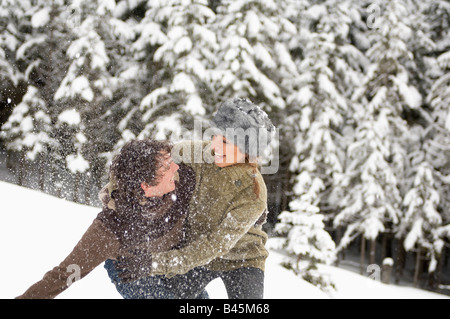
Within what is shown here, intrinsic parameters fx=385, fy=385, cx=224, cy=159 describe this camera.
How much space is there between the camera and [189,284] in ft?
8.98

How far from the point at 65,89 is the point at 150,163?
10315 mm

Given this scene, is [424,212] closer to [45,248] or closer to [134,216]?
[45,248]

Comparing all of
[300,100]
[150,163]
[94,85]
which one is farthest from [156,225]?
[300,100]

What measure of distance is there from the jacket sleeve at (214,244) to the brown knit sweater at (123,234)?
0.18 meters

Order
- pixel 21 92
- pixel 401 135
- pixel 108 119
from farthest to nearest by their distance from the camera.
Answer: pixel 21 92 → pixel 401 135 → pixel 108 119

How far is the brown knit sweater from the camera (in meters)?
2.10

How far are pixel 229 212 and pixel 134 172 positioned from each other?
69 cm

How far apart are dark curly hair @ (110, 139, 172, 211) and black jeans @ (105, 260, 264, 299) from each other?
424mm

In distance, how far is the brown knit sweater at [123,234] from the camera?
6.90ft

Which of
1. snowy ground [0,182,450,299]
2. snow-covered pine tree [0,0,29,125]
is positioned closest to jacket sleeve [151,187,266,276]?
snowy ground [0,182,450,299]

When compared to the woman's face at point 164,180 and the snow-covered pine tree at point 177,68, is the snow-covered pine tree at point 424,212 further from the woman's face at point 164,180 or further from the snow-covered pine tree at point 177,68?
the woman's face at point 164,180

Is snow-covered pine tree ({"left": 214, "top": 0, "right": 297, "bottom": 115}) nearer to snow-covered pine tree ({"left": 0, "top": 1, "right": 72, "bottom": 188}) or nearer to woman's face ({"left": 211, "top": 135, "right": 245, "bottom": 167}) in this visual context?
snow-covered pine tree ({"left": 0, "top": 1, "right": 72, "bottom": 188})

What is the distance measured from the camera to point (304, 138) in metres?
13.9
